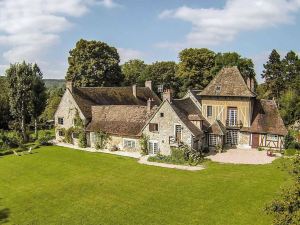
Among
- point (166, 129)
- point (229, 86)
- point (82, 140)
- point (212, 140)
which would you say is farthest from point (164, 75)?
point (166, 129)

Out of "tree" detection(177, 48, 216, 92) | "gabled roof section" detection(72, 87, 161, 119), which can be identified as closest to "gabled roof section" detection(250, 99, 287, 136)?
"gabled roof section" detection(72, 87, 161, 119)

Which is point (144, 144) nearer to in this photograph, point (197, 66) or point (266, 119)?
point (266, 119)

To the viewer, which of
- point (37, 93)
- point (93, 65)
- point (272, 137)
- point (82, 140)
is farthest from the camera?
point (93, 65)

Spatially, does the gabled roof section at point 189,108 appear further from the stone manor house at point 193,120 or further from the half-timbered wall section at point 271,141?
the half-timbered wall section at point 271,141

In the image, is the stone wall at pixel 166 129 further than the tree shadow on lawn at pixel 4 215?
Yes

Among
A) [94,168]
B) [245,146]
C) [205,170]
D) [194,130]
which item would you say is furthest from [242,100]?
[94,168]

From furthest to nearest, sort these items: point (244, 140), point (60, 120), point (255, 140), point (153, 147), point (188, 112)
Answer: point (60, 120) → point (244, 140) → point (188, 112) → point (255, 140) → point (153, 147)

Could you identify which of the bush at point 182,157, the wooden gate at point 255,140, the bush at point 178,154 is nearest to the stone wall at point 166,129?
the bush at point 182,157
